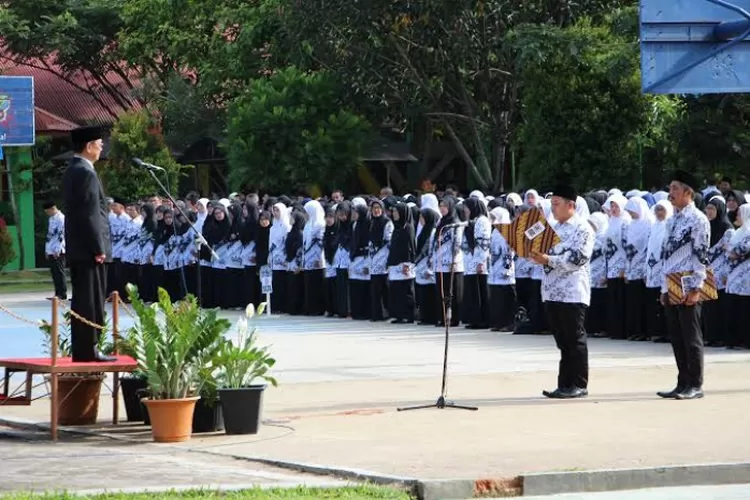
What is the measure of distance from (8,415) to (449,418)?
3.87 m

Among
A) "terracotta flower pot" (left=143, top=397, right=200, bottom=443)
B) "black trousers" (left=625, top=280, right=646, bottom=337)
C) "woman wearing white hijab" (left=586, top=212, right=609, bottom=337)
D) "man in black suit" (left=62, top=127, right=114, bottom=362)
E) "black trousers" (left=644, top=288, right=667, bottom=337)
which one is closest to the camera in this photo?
"terracotta flower pot" (left=143, top=397, right=200, bottom=443)

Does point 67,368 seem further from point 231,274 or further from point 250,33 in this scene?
point 250,33

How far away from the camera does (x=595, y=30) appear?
107 feet

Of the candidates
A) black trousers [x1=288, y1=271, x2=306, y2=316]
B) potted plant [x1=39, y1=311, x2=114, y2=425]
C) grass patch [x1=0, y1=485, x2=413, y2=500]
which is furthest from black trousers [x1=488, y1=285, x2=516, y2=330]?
grass patch [x1=0, y1=485, x2=413, y2=500]

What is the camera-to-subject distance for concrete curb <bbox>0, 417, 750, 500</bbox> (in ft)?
33.9

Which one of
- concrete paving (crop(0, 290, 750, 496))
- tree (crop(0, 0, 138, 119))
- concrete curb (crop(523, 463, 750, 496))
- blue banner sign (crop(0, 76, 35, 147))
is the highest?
tree (crop(0, 0, 138, 119))

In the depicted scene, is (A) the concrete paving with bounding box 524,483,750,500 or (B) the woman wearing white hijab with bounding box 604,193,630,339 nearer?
(A) the concrete paving with bounding box 524,483,750,500

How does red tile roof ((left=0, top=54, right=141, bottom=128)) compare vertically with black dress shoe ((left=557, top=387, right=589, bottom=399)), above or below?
above

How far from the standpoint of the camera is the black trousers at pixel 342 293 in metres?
27.4

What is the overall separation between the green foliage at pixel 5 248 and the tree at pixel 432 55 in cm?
916

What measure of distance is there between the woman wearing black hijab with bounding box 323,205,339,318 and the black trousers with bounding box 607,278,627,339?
654 centimetres

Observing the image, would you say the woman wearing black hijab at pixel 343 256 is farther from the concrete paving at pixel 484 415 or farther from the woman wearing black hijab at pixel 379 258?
the concrete paving at pixel 484 415

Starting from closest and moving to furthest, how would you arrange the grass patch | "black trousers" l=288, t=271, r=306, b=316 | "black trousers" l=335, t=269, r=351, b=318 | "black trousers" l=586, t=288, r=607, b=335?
1. the grass patch
2. "black trousers" l=586, t=288, r=607, b=335
3. "black trousers" l=335, t=269, r=351, b=318
4. "black trousers" l=288, t=271, r=306, b=316

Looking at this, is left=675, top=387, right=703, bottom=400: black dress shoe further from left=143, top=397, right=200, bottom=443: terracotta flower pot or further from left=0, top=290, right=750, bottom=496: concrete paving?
left=143, top=397, right=200, bottom=443: terracotta flower pot
